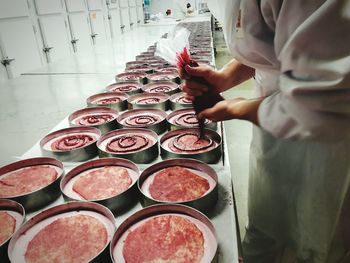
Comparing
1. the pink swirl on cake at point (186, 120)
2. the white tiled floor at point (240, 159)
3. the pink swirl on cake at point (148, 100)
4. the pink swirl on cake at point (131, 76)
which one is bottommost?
the white tiled floor at point (240, 159)

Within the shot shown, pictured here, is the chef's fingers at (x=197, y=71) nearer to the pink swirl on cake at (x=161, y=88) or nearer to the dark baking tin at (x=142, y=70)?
the pink swirl on cake at (x=161, y=88)

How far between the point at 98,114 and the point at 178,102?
0.73 metres

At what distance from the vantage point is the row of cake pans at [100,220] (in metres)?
1.17

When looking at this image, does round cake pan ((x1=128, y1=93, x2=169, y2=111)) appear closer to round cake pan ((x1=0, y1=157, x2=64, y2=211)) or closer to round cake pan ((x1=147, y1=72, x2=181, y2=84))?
round cake pan ((x1=147, y1=72, x2=181, y2=84))

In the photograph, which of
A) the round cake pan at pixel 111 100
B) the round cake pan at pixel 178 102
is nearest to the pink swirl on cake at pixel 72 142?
the round cake pan at pixel 111 100

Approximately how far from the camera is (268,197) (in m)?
1.86

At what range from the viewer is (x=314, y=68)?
3.24ft

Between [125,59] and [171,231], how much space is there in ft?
13.6

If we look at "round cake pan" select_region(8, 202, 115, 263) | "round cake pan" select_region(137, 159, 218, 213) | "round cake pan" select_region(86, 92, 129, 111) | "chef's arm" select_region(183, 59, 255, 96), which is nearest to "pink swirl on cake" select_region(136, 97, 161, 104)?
"round cake pan" select_region(86, 92, 129, 111)

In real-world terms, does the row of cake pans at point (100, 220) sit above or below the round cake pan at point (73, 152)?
below

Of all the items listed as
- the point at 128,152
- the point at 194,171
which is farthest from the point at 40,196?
the point at 194,171

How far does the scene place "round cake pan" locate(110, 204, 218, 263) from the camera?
3.92 feet

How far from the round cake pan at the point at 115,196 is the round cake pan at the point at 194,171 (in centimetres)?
6

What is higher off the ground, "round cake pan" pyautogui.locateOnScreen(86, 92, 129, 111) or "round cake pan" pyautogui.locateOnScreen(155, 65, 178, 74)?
"round cake pan" pyautogui.locateOnScreen(155, 65, 178, 74)
